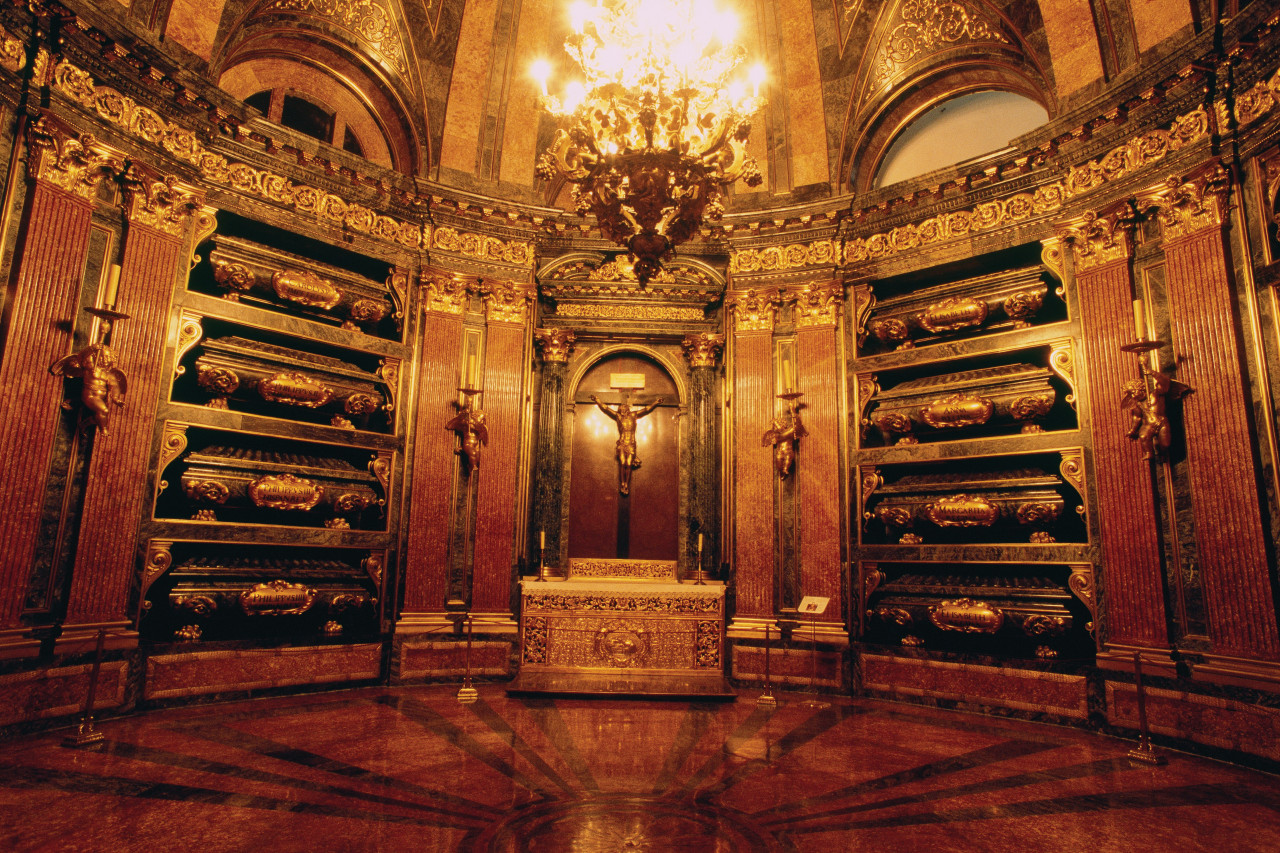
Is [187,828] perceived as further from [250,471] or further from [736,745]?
[250,471]

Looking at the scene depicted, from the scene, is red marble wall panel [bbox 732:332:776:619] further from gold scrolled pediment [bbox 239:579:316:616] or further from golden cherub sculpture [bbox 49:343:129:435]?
golden cherub sculpture [bbox 49:343:129:435]

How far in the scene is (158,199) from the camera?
277 inches

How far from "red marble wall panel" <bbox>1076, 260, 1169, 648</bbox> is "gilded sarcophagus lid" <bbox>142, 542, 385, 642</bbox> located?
26.3 feet

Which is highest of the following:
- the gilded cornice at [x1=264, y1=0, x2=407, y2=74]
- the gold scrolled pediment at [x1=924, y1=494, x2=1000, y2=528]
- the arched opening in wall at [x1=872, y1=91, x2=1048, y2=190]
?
the gilded cornice at [x1=264, y1=0, x2=407, y2=74]

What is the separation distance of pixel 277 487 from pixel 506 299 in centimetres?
373

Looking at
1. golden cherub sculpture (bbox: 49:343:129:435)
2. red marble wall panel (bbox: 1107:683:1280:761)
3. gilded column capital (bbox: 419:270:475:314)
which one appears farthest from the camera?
gilded column capital (bbox: 419:270:475:314)

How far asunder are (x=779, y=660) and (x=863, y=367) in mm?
3873

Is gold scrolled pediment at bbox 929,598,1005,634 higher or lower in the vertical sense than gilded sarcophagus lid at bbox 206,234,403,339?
lower

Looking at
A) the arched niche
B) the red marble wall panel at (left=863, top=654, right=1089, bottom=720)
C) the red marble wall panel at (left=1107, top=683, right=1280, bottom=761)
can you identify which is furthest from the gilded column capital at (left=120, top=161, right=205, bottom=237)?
the red marble wall panel at (left=1107, top=683, right=1280, bottom=761)

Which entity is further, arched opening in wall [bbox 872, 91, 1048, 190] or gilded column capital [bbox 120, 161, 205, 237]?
arched opening in wall [bbox 872, 91, 1048, 190]

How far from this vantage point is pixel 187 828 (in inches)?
148

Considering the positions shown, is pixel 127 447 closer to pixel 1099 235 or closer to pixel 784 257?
pixel 784 257

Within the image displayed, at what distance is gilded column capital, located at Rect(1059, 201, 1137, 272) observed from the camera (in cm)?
707

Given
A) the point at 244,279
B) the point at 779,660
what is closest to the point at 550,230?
the point at 244,279
